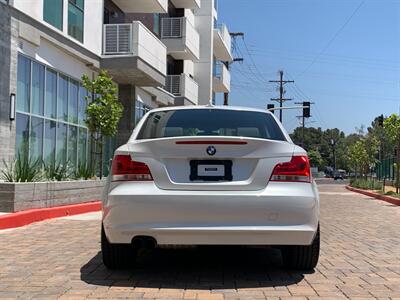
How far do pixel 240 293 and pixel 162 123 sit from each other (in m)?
2.10

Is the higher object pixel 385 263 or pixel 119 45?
pixel 119 45

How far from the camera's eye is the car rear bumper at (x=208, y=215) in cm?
548

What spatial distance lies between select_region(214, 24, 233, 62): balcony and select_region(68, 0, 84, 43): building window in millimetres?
24722

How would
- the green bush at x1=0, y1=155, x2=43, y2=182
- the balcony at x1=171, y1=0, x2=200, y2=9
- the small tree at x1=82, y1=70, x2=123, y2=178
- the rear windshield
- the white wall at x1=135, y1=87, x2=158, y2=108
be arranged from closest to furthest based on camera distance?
the rear windshield → the green bush at x1=0, y1=155, x2=43, y2=182 → the small tree at x1=82, y1=70, x2=123, y2=178 → the white wall at x1=135, y1=87, x2=158, y2=108 → the balcony at x1=171, y1=0, x2=200, y2=9

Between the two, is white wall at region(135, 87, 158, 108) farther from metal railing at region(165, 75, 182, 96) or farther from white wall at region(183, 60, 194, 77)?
white wall at region(183, 60, 194, 77)

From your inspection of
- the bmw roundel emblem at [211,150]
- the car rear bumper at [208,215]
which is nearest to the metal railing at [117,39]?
the bmw roundel emblem at [211,150]

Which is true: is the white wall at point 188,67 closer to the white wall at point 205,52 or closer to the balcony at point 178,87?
the white wall at point 205,52

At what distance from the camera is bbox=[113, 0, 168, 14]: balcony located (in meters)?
23.3

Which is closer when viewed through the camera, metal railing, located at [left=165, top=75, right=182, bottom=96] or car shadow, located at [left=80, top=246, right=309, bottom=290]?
car shadow, located at [left=80, top=246, right=309, bottom=290]

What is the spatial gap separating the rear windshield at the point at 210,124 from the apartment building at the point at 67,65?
25.9ft

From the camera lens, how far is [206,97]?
39.7 meters

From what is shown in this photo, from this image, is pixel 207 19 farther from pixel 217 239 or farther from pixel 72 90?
pixel 217 239

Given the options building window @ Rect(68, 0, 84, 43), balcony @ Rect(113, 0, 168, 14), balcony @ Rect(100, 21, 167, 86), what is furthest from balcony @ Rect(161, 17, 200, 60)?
building window @ Rect(68, 0, 84, 43)

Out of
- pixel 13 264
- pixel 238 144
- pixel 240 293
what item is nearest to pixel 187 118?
pixel 238 144
